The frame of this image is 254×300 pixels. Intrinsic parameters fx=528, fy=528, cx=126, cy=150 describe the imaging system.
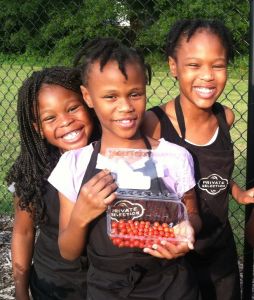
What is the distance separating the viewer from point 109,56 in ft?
5.98

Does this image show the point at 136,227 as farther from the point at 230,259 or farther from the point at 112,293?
the point at 230,259

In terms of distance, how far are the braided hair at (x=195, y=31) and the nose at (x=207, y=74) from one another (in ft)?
0.38

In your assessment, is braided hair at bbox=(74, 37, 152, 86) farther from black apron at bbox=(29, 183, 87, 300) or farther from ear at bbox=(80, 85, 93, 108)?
black apron at bbox=(29, 183, 87, 300)

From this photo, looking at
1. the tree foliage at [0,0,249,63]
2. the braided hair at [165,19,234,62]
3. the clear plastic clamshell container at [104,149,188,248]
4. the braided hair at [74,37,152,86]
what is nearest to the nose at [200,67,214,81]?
the braided hair at [165,19,234,62]

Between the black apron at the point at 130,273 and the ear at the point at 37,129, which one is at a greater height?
the ear at the point at 37,129

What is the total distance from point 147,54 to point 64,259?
7766mm

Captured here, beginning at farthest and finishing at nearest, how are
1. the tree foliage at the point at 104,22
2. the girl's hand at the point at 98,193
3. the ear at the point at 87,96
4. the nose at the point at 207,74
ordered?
the tree foliage at the point at 104,22 < the nose at the point at 207,74 < the ear at the point at 87,96 < the girl's hand at the point at 98,193

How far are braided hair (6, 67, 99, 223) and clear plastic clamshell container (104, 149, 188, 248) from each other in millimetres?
488

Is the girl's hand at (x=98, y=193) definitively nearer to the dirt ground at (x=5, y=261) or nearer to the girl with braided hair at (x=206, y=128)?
the girl with braided hair at (x=206, y=128)

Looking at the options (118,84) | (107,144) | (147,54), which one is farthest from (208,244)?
(147,54)

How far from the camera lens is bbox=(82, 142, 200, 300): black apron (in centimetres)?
176

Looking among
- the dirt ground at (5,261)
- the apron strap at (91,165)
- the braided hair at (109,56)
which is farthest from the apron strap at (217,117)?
the dirt ground at (5,261)

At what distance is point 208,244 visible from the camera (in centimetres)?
212

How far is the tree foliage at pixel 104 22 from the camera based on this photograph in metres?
8.76
